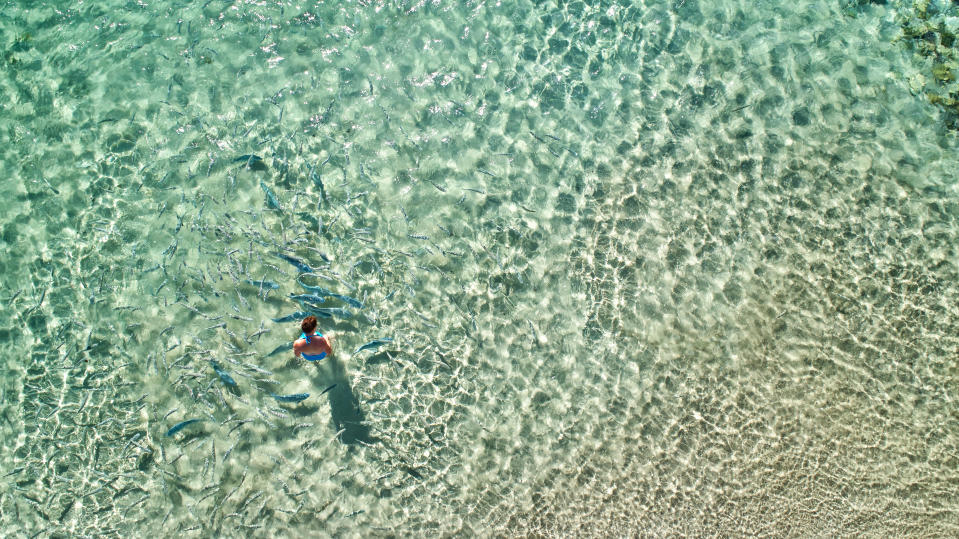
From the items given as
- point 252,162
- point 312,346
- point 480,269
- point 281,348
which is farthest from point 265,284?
point 480,269

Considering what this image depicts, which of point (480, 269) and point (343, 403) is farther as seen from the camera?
point (480, 269)

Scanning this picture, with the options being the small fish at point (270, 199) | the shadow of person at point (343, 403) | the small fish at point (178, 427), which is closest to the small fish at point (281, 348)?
the shadow of person at point (343, 403)

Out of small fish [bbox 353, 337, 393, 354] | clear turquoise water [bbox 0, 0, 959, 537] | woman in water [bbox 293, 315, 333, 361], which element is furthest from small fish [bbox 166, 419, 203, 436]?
small fish [bbox 353, 337, 393, 354]

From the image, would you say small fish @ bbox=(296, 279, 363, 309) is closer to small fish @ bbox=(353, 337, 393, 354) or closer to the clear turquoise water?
the clear turquoise water

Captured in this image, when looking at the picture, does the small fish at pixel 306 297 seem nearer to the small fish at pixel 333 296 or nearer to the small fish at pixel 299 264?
the small fish at pixel 333 296

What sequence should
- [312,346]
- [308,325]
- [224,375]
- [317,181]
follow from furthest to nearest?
[317,181]
[224,375]
[312,346]
[308,325]

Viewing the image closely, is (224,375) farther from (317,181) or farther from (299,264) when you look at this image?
(317,181)
